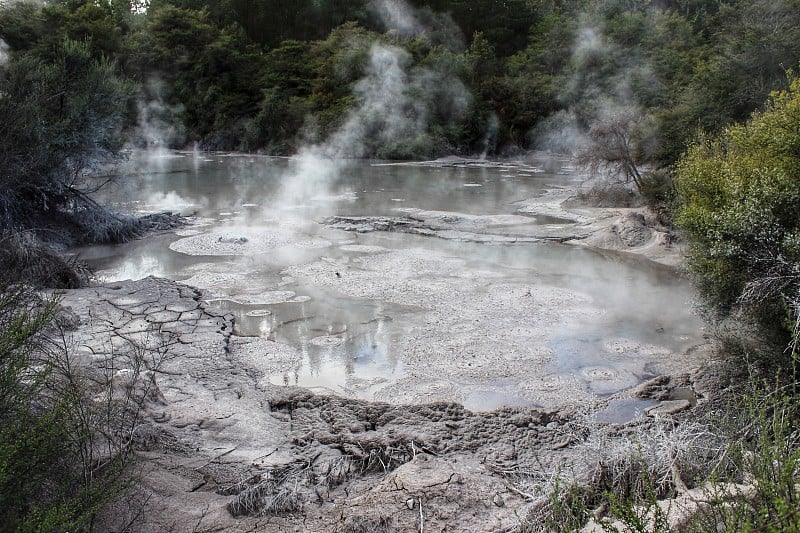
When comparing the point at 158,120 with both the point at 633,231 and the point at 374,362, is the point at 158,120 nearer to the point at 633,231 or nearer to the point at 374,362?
the point at 633,231

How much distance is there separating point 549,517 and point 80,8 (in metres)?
33.9

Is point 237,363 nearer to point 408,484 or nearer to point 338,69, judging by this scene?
point 408,484

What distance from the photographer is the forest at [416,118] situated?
3367mm

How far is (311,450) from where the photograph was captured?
448cm

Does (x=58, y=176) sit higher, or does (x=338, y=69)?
(x=338, y=69)

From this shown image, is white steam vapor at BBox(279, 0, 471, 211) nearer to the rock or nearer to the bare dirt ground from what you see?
the rock

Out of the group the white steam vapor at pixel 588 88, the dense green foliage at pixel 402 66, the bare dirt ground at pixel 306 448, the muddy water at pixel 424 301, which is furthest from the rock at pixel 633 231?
the white steam vapor at pixel 588 88

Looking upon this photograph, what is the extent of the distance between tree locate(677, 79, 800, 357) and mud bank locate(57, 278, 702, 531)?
3.19 ft

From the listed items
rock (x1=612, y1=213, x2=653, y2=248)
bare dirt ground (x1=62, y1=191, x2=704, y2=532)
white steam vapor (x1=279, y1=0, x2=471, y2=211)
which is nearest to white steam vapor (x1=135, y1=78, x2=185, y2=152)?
white steam vapor (x1=279, y1=0, x2=471, y2=211)

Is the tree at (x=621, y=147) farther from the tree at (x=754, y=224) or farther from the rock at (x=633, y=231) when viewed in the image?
the tree at (x=754, y=224)

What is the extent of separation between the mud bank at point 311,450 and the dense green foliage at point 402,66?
22523 millimetres

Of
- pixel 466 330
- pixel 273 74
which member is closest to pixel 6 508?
pixel 466 330

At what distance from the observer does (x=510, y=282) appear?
897 cm

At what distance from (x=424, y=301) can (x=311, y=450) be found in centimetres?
379
